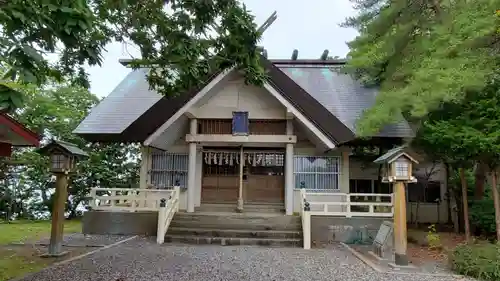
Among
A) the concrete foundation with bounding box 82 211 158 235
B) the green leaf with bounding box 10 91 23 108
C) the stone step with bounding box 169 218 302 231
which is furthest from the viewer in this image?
the concrete foundation with bounding box 82 211 158 235

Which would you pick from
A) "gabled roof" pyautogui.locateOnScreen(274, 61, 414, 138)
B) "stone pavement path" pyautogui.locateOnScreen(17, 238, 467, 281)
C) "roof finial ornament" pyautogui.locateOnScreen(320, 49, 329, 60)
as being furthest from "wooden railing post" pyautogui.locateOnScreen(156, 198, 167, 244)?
"roof finial ornament" pyautogui.locateOnScreen(320, 49, 329, 60)

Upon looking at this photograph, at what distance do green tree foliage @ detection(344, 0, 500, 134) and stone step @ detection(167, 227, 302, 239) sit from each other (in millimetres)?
3402

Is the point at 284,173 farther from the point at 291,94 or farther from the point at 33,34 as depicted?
the point at 33,34

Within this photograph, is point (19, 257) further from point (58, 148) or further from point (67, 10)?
point (67, 10)

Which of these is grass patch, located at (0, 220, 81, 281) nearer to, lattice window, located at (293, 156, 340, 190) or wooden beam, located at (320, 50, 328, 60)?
lattice window, located at (293, 156, 340, 190)

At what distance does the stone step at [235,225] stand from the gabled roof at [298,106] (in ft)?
8.94

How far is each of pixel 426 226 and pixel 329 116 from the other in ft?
17.1

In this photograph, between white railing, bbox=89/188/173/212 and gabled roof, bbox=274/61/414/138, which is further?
gabled roof, bbox=274/61/414/138

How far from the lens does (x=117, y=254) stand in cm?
804

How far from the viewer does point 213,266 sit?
7.07 m

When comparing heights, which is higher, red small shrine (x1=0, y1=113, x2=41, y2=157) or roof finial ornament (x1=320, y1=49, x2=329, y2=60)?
roof finial ornament (x1=320, y1=49, x2=329, y2=60)

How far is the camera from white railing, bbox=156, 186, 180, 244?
9820mm

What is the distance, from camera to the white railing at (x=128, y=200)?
11102 millimetres

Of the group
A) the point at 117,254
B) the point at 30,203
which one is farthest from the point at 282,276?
the point at 30,203
